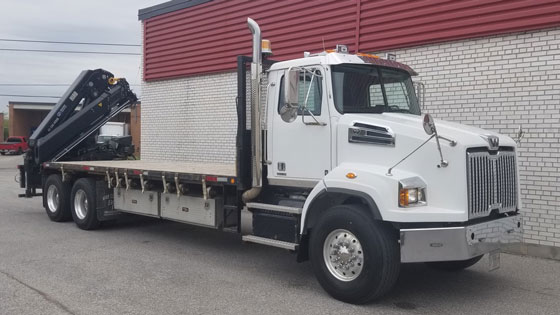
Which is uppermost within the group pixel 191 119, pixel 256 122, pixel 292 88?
pixel 191 119

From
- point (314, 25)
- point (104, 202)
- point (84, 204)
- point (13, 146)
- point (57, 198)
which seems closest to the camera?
point (104, 202)

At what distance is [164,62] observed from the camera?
1499 cm

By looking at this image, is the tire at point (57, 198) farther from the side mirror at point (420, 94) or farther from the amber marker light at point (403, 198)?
the amber marker light at point (403, 198)

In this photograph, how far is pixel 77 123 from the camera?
12.0m

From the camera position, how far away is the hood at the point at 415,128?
5.34 m

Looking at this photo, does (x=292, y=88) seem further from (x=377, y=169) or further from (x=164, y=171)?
(x=164, y=171)

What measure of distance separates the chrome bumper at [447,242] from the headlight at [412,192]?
0.95 feet

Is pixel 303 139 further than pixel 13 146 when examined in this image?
No

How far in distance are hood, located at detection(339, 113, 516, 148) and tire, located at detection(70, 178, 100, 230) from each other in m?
6.04

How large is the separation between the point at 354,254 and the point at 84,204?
677cm

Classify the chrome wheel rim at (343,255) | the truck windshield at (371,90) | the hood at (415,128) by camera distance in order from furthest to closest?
the truck windshield at (371,90), the chrome wheel rim at (343,255), the hood at (415,128)

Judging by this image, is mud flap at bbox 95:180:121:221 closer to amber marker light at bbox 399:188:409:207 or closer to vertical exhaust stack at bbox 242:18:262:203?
vertical exhaust stack at bbox 242:18:262:203

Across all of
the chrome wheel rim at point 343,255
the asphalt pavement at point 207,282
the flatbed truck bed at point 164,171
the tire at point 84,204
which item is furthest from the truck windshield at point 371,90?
the tire at point 84,204

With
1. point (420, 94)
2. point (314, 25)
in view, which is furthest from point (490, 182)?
point (314, 25)
